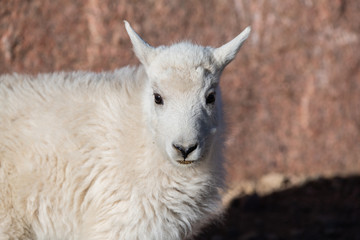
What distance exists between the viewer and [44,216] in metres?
4.78

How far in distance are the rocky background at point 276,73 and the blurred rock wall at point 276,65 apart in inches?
0.6

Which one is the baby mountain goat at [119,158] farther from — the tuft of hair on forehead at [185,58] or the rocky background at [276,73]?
the rocky background at [276,73]

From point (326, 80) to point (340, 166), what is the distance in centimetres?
137

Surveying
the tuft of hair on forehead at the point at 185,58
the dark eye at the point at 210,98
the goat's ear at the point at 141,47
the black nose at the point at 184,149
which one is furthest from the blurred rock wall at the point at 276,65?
the black nose at the point at 184,149

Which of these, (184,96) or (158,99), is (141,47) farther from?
(184,96)

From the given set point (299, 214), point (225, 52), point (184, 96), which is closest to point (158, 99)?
point (184, 96)

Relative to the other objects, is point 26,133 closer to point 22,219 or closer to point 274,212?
point 22,219

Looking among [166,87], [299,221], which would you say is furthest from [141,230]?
[299,221]

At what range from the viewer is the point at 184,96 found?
4.50m

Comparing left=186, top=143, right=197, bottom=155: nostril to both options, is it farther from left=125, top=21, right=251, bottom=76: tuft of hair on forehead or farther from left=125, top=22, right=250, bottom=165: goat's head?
left=125, top=21, right=251, bottom=76: tuft of hair on forehead

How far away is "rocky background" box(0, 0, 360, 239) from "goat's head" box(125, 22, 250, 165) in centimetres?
268

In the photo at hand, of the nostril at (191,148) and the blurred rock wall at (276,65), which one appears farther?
the blurred rock wall at (276,65)

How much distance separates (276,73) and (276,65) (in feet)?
0.39

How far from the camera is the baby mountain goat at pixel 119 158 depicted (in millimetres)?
4609
